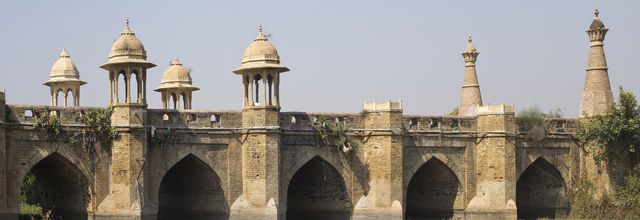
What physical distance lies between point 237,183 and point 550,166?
1323 cm

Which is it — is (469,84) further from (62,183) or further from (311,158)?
(62,183)

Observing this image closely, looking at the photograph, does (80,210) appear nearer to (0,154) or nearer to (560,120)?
(0,154)

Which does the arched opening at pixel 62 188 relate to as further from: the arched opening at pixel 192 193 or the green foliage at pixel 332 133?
the green foliage at pixel 332 133

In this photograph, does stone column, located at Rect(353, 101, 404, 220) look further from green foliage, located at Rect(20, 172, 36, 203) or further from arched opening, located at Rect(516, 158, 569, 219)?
green foliage, located at Rect(20, 172, 36, 203)

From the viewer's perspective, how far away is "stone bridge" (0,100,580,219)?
3125 centimetres

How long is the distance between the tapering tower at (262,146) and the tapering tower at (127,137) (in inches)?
137

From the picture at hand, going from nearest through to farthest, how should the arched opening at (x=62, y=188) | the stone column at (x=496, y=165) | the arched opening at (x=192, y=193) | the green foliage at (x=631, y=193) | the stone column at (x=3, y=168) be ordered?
the stone column at (x=3, y=168) < the arched opening at (x=62, y=188) < the arched opening at (x=192, y=193) < the stone column at (x=496, y=165) < the green foliage at (x=631, y=193)

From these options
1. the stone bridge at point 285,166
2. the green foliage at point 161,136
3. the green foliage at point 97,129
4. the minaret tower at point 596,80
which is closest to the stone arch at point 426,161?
the stone bridge at point 285,166

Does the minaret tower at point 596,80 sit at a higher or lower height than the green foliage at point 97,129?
higher

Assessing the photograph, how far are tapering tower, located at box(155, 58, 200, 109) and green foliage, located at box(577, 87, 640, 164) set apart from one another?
54.2 ft

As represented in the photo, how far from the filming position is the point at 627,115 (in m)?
38.7

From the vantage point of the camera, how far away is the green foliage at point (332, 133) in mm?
34891

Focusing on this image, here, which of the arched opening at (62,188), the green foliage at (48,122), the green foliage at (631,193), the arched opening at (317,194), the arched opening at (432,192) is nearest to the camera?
the green foliage at (48,122)

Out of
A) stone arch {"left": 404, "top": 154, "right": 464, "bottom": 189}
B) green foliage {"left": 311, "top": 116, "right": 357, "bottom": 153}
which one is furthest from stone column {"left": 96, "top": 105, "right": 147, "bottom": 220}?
stone arch {"left": 404, "top": 154, "right": 464, "bottom": 189}
